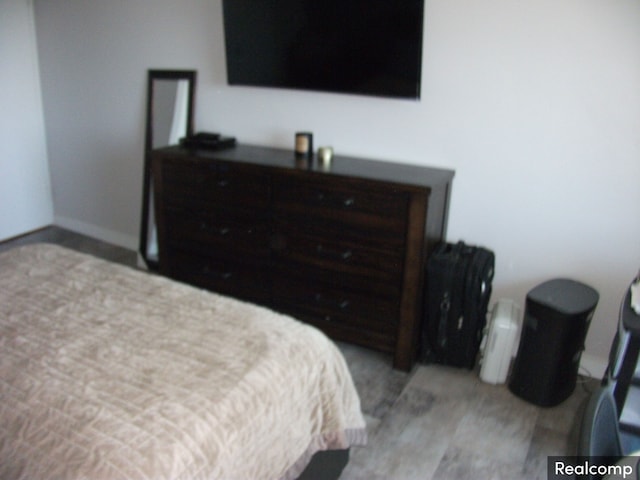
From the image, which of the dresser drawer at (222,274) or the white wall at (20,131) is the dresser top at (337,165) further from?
the white wall at (20,131)

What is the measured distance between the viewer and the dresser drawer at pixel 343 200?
98.9 inches

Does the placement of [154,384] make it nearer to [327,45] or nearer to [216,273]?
[216,273]

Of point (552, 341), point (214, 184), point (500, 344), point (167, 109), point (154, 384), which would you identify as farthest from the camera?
point (167, 109)

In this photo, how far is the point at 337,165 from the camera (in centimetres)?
279

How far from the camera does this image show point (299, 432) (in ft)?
5.47

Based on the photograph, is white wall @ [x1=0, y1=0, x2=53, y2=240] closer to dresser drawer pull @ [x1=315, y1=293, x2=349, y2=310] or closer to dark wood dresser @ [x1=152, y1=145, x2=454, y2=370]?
dark wood dresser @ [x1=152, y1=145, x2=454, y2=370]

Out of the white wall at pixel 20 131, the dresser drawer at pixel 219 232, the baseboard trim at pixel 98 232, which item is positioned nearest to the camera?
the dresser drawer at pixel 219 232

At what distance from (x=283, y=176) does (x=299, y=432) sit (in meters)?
1.41

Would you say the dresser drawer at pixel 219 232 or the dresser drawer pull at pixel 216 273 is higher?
the dresser drawer at pixel 219 232

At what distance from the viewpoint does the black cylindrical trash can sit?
233 cm

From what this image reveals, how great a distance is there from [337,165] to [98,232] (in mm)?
2339

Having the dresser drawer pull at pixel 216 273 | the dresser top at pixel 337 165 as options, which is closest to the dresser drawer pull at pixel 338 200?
the dresser top at pixel 337 165

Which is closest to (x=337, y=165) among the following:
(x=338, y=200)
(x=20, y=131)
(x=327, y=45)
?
(x=338, y=200)

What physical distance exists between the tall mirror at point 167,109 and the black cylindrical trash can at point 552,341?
2.36 metres
